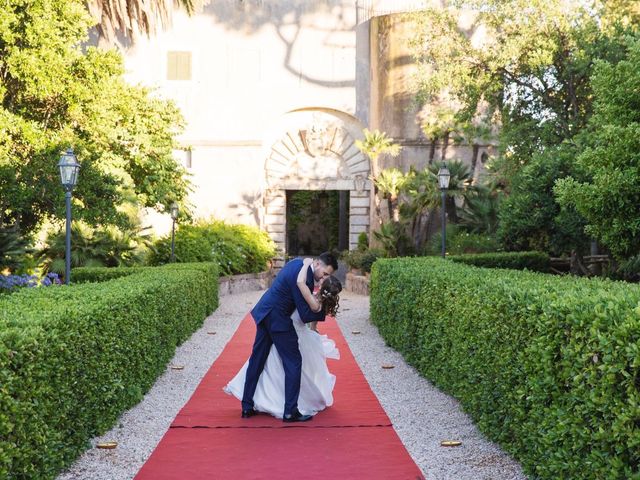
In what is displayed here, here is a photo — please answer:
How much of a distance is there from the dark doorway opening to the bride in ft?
97.7

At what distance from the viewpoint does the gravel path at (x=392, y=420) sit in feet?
19.2

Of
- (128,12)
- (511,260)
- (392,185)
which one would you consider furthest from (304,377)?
(392,185)

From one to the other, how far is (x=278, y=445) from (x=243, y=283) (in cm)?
1744

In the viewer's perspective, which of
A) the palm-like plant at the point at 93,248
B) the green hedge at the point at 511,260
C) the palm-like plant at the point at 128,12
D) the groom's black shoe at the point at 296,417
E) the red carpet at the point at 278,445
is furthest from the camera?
the palm-like plant at the point at 93,248

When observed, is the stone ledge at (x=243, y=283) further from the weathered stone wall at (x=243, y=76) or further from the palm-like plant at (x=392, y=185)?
the palm-like plant at (x=392, y=185)

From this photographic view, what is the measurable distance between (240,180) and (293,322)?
65.0 ft

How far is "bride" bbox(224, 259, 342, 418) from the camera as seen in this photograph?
7.23 metres

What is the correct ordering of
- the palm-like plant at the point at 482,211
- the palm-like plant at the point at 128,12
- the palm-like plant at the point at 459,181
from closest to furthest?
1. the palm-like plant at the point at 128,12
2. the palm-like plant at the point at 482,211
3. the palm-like plant at the point at 459,181

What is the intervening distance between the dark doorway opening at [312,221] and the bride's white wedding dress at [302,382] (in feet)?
97.7

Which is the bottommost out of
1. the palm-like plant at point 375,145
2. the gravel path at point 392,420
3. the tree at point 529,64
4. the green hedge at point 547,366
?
the gravel path at point 392,420

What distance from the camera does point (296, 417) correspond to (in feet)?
23.6

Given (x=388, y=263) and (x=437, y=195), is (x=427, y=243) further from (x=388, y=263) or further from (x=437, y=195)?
(x=388, y=263)

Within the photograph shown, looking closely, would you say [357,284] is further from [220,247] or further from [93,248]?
[93,248]

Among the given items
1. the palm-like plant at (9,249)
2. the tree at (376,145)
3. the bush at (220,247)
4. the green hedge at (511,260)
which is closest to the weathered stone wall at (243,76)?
the tree at (376,145)
